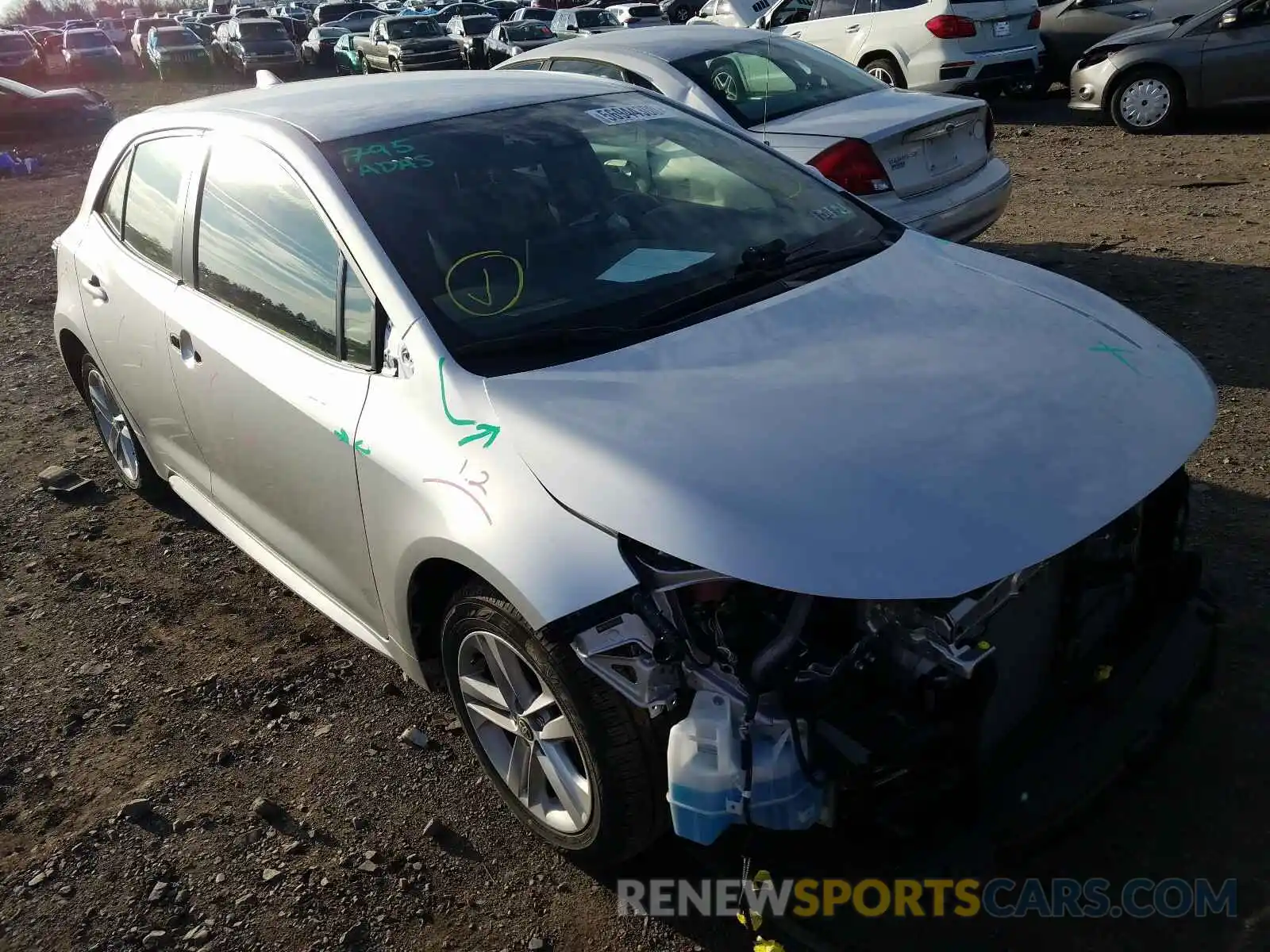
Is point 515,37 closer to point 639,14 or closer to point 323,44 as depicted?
point 639,14

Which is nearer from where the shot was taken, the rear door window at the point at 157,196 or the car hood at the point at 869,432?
the car hood at the point at 869,432

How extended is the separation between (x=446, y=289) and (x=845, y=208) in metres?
1.50

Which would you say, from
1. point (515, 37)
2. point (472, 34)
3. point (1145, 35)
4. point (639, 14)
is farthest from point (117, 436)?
point (639, 14)

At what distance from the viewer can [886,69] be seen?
1153 cm

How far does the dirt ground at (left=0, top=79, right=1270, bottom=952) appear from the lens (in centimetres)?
254

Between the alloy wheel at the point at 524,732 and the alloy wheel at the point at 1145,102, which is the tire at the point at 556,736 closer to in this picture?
the alloy wheel at the point at 524,732

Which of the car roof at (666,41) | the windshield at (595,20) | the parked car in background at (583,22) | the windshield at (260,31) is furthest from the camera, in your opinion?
the windshield at (260,31)

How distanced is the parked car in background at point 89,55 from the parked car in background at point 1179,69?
3112 cm

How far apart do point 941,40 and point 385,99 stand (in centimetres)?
921

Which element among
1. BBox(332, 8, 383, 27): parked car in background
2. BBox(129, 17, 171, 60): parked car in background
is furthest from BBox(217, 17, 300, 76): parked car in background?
BBox(129, 17, 171, 60): parked car in background

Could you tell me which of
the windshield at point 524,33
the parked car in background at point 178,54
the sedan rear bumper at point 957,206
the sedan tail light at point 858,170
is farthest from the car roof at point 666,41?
the parked car in background at point 178,54

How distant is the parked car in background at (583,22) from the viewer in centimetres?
2184

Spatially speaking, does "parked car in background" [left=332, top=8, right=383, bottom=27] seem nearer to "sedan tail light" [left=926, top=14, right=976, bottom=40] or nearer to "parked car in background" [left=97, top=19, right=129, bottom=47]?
"parked car in background" [left=97, top=19, right=129, bottom=47]

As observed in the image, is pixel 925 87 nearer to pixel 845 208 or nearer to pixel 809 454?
pixel 845 208
